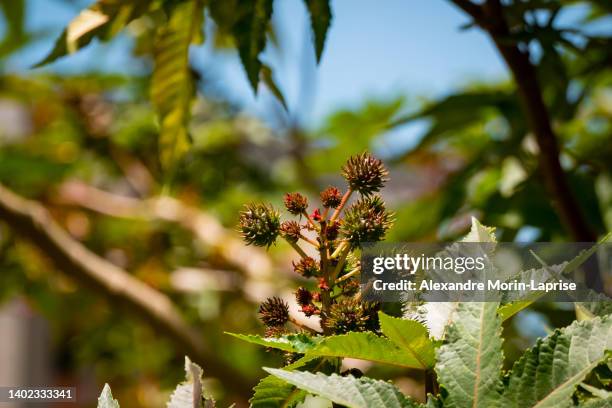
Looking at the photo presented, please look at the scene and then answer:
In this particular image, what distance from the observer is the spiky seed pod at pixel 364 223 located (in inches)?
14.6

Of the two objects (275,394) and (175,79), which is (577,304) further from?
(175,79)

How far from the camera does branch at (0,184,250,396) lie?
1.44m

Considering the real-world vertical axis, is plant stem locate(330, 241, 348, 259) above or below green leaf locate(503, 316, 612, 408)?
above

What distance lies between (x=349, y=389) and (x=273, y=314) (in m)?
0.06

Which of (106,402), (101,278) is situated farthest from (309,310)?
(101,278)

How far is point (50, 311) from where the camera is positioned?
1.90 meters

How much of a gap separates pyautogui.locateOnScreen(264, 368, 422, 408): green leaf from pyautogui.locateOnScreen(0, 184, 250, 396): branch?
110cm

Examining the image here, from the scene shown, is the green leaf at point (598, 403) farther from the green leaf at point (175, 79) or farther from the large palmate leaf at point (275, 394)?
the green leaf at point (175, 79)

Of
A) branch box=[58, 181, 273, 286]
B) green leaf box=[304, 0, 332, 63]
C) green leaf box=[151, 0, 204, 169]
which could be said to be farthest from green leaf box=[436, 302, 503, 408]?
branch box=[58, 181, 273, 286]

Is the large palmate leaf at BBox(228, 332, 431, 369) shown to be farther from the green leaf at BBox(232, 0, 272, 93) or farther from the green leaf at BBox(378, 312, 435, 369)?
the green leaf at BBox(232, 0, 272, 93)

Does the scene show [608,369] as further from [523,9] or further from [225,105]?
[225,105]

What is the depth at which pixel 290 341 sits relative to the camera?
355mm

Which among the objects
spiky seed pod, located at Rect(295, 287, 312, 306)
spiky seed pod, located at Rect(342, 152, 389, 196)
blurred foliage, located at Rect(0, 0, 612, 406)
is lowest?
spiky seed pod, located at Rect(295, 287, 312, 306)

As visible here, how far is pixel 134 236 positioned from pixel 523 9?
1.47 meters
